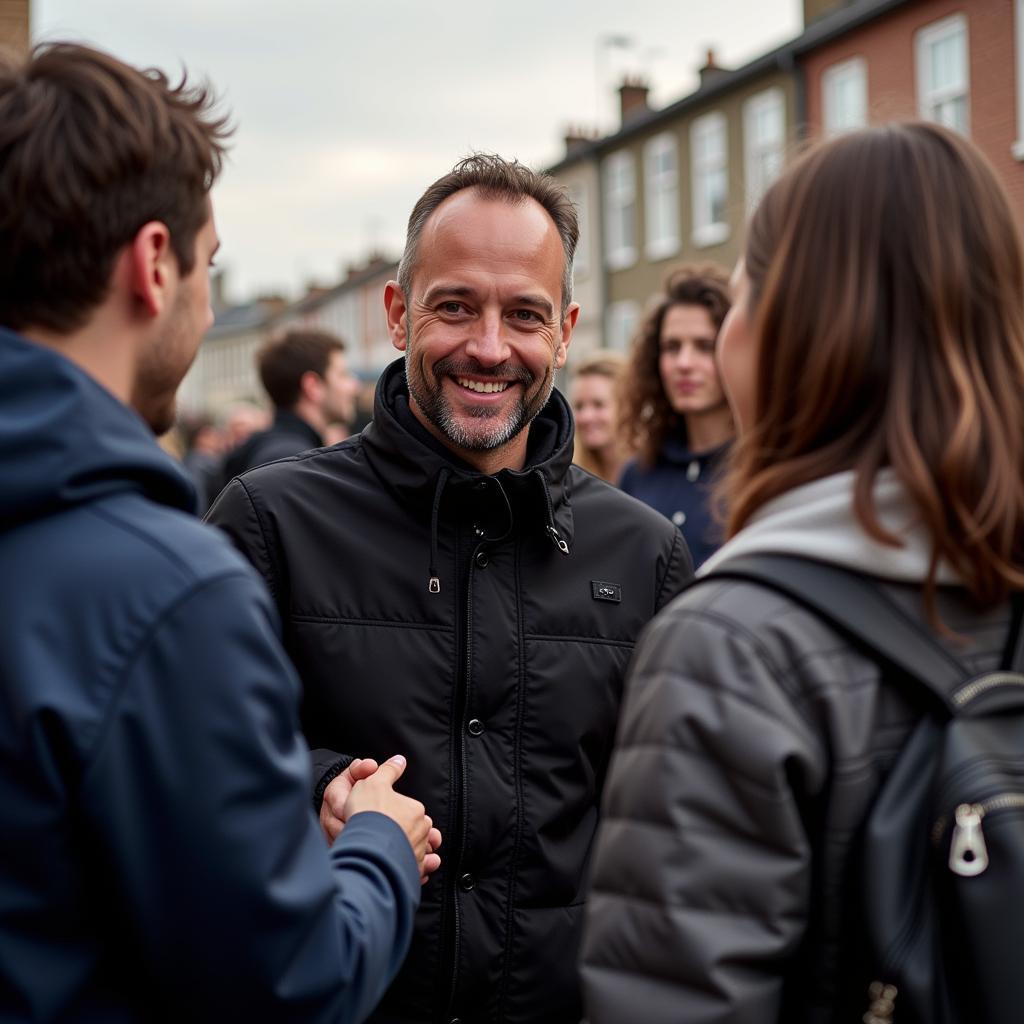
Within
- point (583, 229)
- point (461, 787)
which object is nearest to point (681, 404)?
point (461, 787)

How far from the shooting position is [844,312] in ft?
5.02

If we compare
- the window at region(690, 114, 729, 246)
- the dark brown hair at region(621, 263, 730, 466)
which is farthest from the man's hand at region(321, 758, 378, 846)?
the window at region(690, 114, 729, 246)

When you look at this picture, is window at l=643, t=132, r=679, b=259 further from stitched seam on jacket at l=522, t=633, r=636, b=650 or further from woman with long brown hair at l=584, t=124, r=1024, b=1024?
woman with long brown hair at l=584, t=124, r=1024, b=1024

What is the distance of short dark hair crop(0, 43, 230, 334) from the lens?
1.38m

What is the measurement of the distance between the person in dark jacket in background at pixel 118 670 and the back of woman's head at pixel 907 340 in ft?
2.33

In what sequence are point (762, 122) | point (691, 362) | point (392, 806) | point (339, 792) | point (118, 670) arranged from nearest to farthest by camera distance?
1. point (118, 670)
2. point (392, 806)
3. point (339, 792)
4. point (691, 362)
5. point (762, 122)

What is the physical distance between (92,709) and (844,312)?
3.21 ft

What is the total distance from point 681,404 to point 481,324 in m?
2.62

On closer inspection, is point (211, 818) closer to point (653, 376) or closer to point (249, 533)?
point (249, 533)

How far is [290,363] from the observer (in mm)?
7008

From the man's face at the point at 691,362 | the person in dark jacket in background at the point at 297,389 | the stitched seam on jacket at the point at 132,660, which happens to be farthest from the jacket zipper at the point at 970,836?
the person in dark jacket in background at the point at 297,389

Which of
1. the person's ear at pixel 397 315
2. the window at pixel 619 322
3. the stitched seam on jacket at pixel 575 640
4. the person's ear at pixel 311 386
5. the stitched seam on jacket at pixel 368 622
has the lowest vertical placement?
the stitched seam on jacket at pixel 575 640

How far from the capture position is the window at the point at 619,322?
2711 centimetres

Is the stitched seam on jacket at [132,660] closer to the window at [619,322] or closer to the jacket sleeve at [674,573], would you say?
the jacket sleeve at [674,573]
